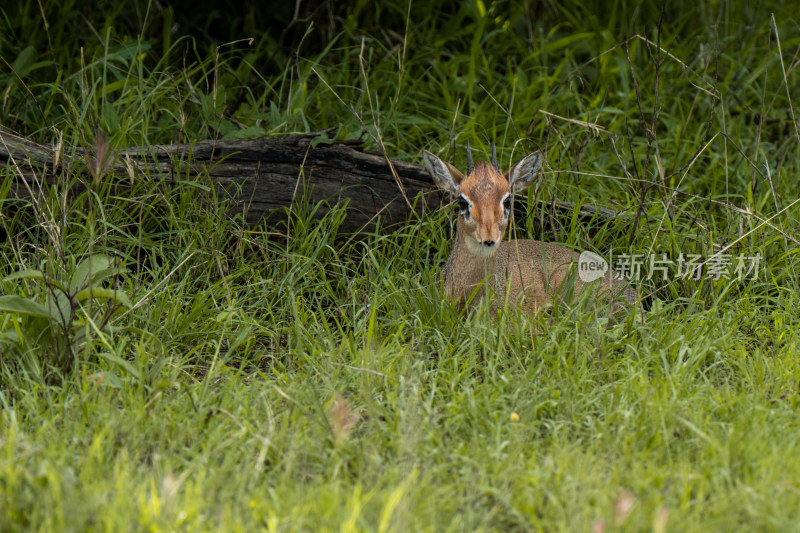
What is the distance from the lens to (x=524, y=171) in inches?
155

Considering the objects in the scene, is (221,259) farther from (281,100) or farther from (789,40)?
(789,40)

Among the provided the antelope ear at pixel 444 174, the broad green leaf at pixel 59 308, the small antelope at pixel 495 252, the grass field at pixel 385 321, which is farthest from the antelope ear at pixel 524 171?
the broad green leaf at pixel 59 308

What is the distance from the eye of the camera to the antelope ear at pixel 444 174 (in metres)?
3.88

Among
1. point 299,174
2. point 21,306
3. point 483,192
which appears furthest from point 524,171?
point 21,306

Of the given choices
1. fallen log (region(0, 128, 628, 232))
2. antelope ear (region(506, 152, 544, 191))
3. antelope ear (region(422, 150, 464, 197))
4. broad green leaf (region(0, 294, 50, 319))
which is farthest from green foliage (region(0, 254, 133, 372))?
antelope ear (region(506, 152, 544, 191))

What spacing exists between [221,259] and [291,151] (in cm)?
67

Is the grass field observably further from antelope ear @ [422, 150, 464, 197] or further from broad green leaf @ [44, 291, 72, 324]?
antelope ear @ [422, 150, 464, 197]

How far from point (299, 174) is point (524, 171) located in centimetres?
113

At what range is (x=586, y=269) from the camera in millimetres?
4086

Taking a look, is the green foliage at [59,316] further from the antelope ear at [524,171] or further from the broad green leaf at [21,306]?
the antelope ear at [524,171]

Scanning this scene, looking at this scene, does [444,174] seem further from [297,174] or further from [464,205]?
[297,174]

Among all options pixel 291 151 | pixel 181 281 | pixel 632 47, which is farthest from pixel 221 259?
pixel 632 47

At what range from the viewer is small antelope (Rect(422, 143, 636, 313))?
372 cm

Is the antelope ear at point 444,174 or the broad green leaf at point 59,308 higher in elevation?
the antelope ear at point 444,174
